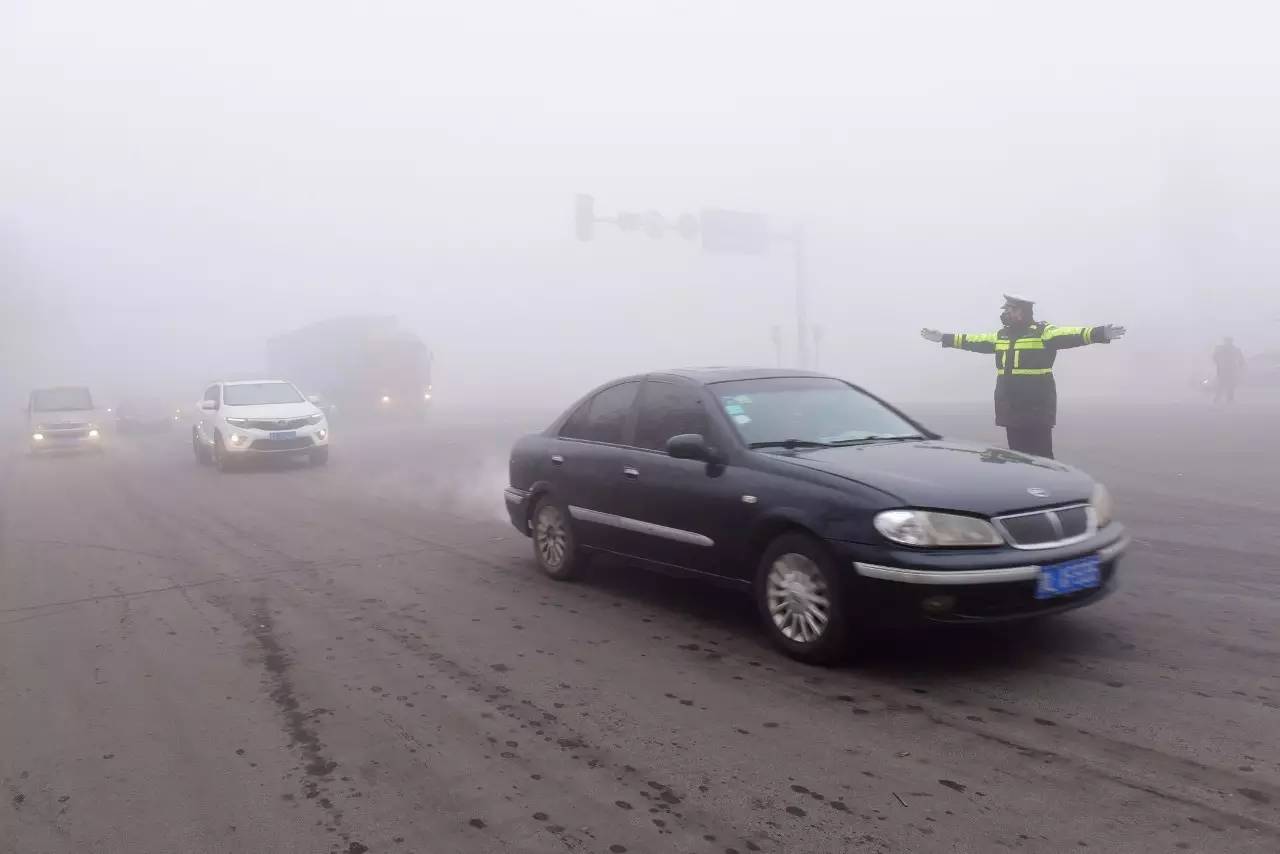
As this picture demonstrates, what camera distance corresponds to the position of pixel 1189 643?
5.07 meters

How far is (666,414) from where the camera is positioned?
242 inches

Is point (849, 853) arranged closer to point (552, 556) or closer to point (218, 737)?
point (218, 737)

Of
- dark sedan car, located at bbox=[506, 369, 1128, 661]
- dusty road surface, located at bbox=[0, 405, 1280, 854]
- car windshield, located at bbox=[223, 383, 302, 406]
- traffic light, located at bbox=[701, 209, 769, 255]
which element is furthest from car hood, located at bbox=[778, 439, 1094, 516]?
traffic light, located at bbox=[701, 209, 769, 255]

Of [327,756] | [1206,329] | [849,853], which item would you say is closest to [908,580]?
[849,853]

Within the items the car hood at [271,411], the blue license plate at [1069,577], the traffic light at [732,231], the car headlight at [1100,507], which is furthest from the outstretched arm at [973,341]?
the traffic light at [732,231]

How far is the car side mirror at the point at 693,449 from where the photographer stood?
552 cm

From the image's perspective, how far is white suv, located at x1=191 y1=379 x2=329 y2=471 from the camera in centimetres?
1614

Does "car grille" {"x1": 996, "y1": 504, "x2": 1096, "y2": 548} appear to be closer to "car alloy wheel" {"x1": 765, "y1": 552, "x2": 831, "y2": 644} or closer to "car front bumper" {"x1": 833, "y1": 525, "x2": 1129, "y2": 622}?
"car front bumper" {"x1": 833, "y1": 525, "x2": 1129, "y2": 622}

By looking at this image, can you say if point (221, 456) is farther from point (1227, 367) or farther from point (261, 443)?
point (1227, 367)

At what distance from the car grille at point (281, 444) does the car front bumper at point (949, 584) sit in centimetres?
1360

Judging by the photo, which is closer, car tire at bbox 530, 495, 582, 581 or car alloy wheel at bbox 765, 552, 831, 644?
car alloy wheel at bbox 765, 552, 831, 644

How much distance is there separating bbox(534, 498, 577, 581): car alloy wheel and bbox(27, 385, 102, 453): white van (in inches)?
805

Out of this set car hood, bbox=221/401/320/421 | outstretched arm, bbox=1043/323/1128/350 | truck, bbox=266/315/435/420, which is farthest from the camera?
truck, bbox=266/315/435/420

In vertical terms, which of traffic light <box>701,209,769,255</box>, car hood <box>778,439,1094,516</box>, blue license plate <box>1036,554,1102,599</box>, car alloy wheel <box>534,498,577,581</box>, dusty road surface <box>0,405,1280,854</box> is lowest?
dusty road surface <box>0,405,1280,854</box>
